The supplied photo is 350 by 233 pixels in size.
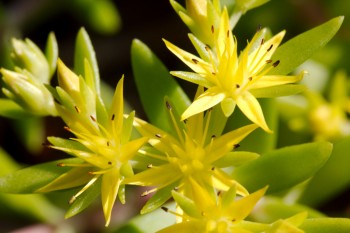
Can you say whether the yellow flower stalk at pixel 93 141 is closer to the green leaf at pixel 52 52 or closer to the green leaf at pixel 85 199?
the green leaf at pixel 85 199

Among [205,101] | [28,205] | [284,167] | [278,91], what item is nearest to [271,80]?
[278,91]

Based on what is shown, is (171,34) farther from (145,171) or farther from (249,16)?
(145,171)

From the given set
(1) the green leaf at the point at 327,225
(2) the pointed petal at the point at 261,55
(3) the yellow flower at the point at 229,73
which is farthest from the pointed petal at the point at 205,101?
(1) the green leaf at the point at 327,225

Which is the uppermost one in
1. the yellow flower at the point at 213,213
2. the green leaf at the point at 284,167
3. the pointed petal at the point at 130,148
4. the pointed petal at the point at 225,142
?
the pointed petal at the point at 130,148

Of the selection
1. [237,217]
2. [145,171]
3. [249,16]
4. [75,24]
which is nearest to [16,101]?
[145,171]

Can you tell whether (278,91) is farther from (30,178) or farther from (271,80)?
(30,178)

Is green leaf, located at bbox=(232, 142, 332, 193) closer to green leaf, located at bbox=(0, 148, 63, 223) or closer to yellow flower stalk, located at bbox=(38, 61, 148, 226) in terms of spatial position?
yellow flower stalk, located at bbox=(38, 61, 148, 226)

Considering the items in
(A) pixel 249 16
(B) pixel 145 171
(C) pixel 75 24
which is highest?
(C) pixel 75 24
